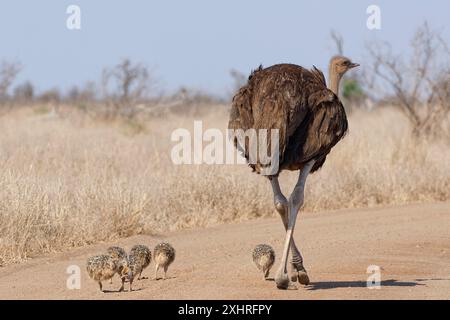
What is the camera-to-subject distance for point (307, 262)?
10102 millimetres

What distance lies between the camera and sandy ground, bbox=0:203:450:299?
8492 millimetres

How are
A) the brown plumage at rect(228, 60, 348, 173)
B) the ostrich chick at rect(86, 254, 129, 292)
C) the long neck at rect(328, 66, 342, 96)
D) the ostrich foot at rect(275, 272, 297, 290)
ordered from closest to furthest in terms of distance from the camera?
the brown plumage at rect(228, 60, 348, 173), the ostrich foot at rect(275, 272, 297, 290), the ostrich chick at rect(86, 254, 129, 292), the long neck at rect(328, 66, 342, 96)

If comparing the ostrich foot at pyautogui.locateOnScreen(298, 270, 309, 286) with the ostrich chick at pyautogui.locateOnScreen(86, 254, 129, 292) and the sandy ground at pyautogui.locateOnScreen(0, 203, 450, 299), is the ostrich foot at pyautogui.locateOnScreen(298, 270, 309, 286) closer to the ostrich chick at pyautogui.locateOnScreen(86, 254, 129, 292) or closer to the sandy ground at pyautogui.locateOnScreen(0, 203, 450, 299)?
the sandy ground at pyautogui.locateOnScreen(0, 203, 450, 299)

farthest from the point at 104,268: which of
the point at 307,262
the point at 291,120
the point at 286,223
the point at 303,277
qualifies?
the point at 307,262

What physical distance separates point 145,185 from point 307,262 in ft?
14.2

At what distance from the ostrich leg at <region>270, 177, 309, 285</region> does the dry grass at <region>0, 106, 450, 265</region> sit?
120 inches

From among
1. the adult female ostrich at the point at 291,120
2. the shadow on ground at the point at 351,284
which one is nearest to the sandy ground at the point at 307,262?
the shadow on ground at the point at 351,284

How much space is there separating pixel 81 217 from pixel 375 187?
16.5ft

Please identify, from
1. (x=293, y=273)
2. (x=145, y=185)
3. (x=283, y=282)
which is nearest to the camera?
(x=283, y=282)


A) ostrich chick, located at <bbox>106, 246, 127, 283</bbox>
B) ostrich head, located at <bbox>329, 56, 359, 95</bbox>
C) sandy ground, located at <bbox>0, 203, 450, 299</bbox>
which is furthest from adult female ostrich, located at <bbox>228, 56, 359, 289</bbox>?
ostrich chick, located at <bbox>106, 246, 127, 283</bbox>

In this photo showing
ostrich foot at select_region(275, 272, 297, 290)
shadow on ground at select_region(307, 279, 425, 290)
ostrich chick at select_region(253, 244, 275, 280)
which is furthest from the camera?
ostrich chick at select_region(253, 244, 275, 280)

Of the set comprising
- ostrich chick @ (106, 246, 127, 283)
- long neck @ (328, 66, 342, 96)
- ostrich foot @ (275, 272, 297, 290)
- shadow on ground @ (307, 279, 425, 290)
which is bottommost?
shadow on ground @ (307, 279, 425, 290)

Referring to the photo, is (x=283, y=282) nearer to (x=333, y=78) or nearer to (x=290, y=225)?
(x=290, y=225)

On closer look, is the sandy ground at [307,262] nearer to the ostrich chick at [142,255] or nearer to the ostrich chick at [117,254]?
the ostrich chick at [142,255]
